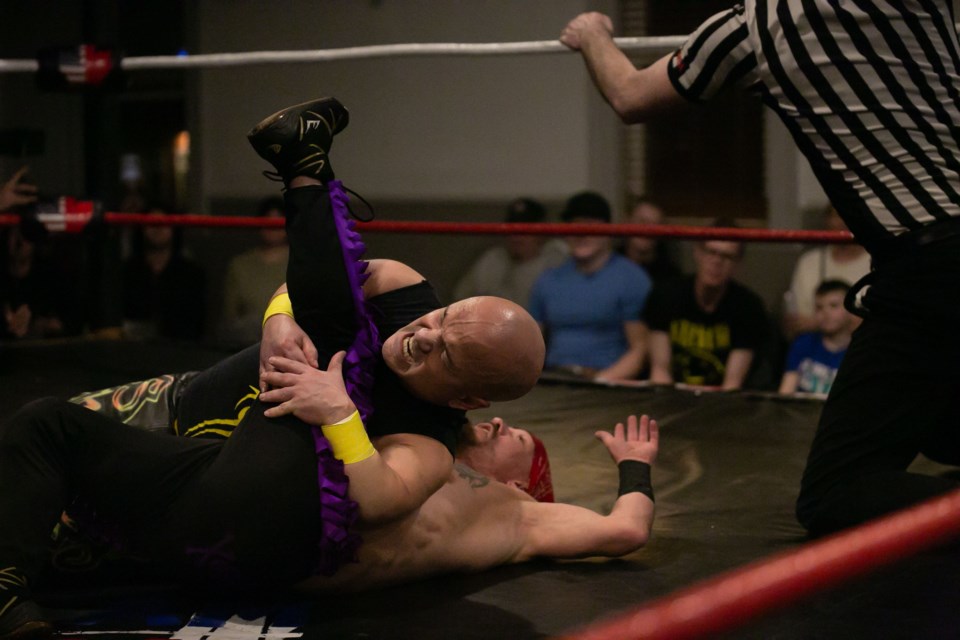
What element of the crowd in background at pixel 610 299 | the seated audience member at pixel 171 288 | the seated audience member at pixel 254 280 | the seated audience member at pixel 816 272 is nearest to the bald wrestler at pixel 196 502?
the crowd in background at pixel 610 299

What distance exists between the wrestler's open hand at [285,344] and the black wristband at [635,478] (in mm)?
512

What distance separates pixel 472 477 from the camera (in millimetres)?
1681

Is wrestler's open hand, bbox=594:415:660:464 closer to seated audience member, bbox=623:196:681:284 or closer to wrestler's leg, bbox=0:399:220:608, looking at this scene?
wrestler's leg, bbox=0:399:220:608

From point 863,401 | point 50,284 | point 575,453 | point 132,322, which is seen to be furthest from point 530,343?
point 132,322

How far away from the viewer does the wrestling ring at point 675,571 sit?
2.41 feet

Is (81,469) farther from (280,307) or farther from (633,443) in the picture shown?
(633,443)

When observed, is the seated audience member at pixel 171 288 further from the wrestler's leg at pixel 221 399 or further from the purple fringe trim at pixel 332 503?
the purple fringe trim at pixel 332 503

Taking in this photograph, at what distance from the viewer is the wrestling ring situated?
0.74 m

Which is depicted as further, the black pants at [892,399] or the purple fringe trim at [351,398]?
the black pants at [892,399]

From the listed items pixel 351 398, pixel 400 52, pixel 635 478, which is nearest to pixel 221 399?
pixel 351 398

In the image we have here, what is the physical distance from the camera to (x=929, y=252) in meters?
1.61

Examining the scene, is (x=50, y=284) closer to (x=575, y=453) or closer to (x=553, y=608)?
(x=575, y=453)

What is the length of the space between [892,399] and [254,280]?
283 cm

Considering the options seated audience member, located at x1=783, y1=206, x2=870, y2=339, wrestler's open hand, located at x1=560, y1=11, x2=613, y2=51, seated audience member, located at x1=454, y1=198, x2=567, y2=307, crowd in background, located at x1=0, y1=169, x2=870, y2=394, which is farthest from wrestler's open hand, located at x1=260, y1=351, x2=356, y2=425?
seated audience member, located at x1=454, y1=198, x2=567, y2=307
